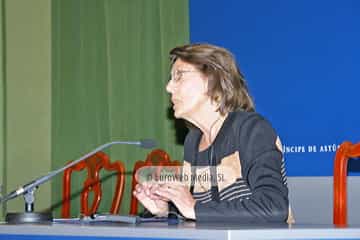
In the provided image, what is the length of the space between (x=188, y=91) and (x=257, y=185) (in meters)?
0.47

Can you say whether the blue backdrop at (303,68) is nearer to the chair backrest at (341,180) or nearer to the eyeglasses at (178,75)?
the chair backrest at (341,180)

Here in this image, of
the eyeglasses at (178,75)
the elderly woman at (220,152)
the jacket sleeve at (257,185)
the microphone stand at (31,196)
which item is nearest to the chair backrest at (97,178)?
the elderly woman at (220,152)

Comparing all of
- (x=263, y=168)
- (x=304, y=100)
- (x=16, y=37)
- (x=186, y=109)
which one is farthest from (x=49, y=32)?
(x=263, y=168)

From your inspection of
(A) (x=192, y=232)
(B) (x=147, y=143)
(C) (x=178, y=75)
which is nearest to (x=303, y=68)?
(C) (x=178, y=75)

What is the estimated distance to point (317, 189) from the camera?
3.82m

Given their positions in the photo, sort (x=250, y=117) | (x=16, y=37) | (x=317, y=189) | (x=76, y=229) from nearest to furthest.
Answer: (x=76, y=229), (x=250, y=117), (x=317, y=189), (x=16, y=37)

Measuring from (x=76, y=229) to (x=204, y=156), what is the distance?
791mm

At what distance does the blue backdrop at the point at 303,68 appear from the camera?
12.1ft

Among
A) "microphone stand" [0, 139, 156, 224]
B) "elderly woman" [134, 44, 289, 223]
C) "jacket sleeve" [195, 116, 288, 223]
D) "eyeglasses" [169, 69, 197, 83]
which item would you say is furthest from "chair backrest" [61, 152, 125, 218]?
"jacket sleeve" [195, 116, 288, 223]

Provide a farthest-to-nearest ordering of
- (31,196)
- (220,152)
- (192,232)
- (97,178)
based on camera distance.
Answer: (97,178)
(220,152)
(31,196)
(192,232)

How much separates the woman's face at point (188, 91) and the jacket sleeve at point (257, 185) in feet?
0.62

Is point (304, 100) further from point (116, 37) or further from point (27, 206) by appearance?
point (27, 206)

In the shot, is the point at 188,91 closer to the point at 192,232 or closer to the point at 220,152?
the point at 220,152

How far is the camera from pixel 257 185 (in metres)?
2.27
